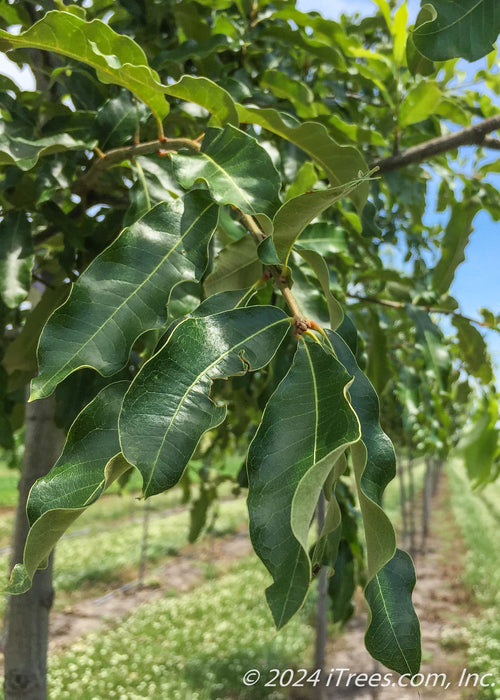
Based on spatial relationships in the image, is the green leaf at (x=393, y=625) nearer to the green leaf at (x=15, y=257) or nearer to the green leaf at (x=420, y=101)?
the green leaf at (x=15, y=257)

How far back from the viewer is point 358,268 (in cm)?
168

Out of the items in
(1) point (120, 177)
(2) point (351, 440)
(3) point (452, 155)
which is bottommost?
(2) point (351, 440)

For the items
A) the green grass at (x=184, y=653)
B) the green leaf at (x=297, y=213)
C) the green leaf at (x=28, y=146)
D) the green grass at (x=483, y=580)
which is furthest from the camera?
the green grass at (x=483, y=580)

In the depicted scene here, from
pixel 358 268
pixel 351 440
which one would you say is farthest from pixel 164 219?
pixel 358 268

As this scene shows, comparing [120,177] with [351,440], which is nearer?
[351,440]

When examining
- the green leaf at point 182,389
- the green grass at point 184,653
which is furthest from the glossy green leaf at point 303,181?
the green grass at point 184,653

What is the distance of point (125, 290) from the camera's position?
0.56 metres

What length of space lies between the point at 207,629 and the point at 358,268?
173 inches

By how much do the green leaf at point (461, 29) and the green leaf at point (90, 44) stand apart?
259 millimetres

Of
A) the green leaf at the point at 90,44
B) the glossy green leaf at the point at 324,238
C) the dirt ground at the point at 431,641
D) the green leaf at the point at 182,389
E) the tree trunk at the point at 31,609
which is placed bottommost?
the dirt ground at the point at 431,641

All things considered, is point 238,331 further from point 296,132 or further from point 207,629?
point 207,629

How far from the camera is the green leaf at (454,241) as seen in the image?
120 cm

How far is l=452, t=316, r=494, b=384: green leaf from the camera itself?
1180 millimetres

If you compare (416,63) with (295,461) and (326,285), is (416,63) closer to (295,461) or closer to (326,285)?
(326,285)
